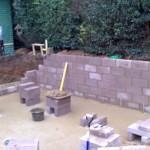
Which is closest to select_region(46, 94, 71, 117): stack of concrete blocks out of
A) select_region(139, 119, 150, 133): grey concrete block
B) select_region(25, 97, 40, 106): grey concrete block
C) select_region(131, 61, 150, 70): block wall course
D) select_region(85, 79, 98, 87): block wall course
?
select_region(25, 97, 40, 106): grey concrete block

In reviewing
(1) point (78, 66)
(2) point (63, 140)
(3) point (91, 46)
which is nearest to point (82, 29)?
(3) point (91, 46)

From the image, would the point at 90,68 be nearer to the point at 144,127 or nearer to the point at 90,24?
the point at 90,24

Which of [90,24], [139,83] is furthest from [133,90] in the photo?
[90,24]

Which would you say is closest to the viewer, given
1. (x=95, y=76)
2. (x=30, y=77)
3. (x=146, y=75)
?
(x=146, y=75)

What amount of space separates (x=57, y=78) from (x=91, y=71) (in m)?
1.01

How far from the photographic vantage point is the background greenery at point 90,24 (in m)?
5.78

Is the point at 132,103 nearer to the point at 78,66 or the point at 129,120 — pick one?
the point at 129,120

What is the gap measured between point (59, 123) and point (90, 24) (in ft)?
8.86

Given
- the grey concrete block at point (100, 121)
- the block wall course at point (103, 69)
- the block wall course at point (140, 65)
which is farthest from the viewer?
the block wall course at point (103, 69)

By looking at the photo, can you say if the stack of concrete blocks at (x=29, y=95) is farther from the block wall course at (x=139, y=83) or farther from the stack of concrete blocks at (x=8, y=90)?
the block wall course at (x=139, y=83)

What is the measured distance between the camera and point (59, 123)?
4734 mm

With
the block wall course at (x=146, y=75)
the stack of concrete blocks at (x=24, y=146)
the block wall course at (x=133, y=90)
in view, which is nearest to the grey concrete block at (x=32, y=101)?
the block wall course at (x=133, y=90)

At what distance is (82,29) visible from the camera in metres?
6.59

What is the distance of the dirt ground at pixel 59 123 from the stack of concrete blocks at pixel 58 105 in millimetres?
91
